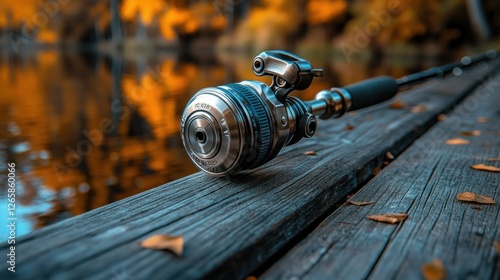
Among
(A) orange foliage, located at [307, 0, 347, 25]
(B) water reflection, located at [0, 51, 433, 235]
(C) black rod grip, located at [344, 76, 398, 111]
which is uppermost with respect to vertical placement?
(A) orange foliage, located at [307, 0, 347, 25]

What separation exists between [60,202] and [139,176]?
2.29 feet

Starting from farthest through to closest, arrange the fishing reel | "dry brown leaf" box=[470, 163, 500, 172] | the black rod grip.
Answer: the black rod grip, "dry brown leaf" box=[470, 163, 500, 172], the fishing reel

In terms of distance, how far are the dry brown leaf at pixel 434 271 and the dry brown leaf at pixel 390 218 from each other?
0.26 m

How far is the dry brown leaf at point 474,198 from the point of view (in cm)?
137

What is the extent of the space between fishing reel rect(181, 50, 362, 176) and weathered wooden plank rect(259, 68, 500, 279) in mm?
285

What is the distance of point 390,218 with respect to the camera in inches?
48.9

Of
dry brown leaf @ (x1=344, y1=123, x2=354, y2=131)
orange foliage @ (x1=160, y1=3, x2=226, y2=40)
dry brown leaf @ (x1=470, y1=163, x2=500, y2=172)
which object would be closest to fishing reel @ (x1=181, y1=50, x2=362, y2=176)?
dry brown leaf @ (x1=470, y1=163, x2=500, y2=172)

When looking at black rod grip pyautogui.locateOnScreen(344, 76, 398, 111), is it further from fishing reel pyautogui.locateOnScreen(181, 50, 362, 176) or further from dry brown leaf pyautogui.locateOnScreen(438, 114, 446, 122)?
fishing reel pyautogui.locateOnScreen(181, 50, 362, 176)

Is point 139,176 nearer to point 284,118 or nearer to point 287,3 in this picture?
point 284,118

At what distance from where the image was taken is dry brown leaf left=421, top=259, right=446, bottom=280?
3.08ft

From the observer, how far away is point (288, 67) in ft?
4.79

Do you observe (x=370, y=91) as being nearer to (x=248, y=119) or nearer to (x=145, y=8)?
(x=248, y=119)

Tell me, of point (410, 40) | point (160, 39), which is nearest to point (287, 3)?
point (410, 40)

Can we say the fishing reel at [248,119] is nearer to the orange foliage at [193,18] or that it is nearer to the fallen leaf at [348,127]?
the fallen leaf at [348,127]
